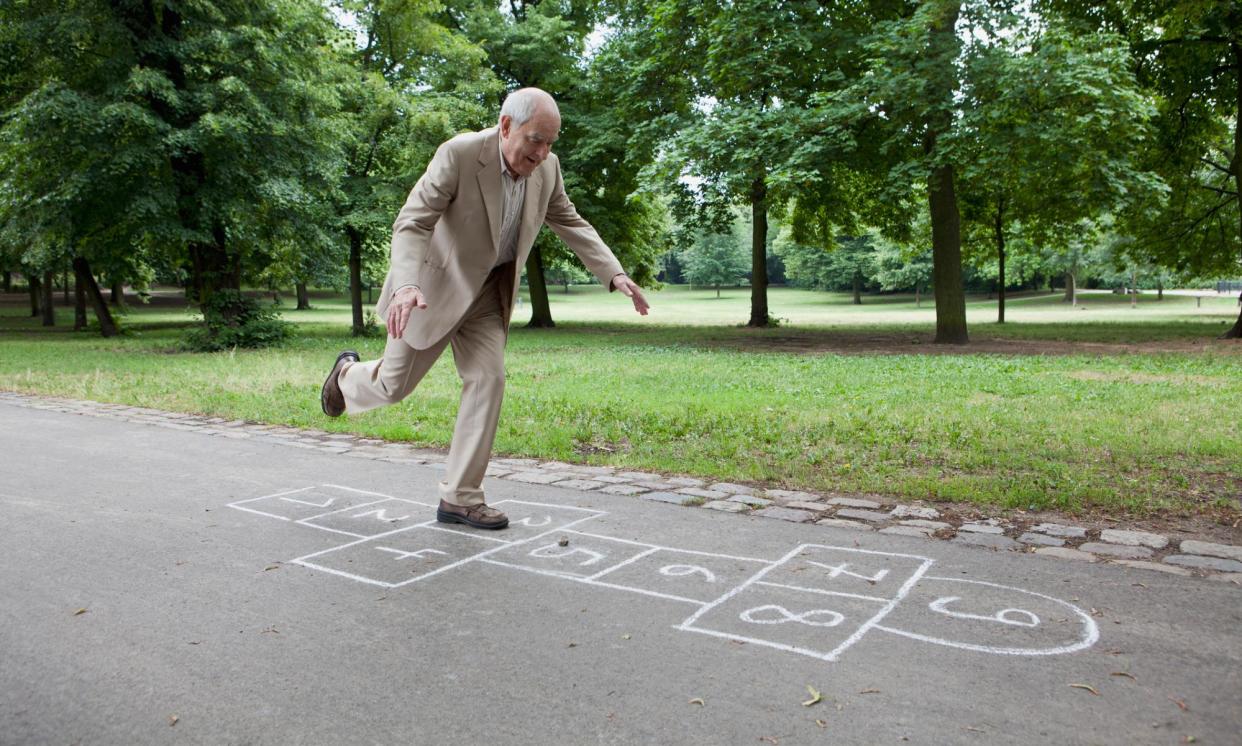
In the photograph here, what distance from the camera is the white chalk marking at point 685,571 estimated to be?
4168mm

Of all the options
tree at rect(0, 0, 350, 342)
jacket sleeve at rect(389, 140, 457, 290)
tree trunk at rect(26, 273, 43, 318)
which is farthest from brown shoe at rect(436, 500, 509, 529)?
tree trunk at rect(26, 273, 43, 318)

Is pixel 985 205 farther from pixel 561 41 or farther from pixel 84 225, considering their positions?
pixel 84 225

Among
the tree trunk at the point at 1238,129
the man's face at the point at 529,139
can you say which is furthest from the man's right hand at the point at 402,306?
the tree trunk at the point at 1238,129

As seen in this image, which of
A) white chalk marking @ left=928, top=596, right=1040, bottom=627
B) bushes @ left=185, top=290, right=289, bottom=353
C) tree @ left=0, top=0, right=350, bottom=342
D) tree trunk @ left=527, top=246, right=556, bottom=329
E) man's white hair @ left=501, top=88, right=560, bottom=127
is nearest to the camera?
white chalk marking @ left=928, top=596, right=1040, bottom=627

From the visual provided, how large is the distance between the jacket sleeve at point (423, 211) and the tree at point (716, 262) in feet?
272

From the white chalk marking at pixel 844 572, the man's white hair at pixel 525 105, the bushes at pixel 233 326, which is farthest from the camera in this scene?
the bushes at pixel 233 326

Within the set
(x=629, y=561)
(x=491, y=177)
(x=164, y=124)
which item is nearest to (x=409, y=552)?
(x=629, y=561)

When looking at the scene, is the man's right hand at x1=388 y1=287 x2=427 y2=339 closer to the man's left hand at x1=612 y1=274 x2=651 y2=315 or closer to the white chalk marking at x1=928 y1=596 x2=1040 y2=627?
the man's left hand at x1=612 y1=274 x2=651 y2=315

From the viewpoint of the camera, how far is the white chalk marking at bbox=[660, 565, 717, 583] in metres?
4.17

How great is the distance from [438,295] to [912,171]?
528 inches

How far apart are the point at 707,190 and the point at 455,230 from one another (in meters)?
17.4

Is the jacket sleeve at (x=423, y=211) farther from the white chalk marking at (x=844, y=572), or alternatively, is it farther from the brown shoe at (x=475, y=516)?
the white chalk marking at (x=844, y=572)

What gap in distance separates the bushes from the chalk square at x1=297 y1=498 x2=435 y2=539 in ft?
48.3

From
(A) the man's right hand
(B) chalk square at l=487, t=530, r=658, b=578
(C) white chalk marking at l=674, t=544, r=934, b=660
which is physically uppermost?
(A) the man's right hand
